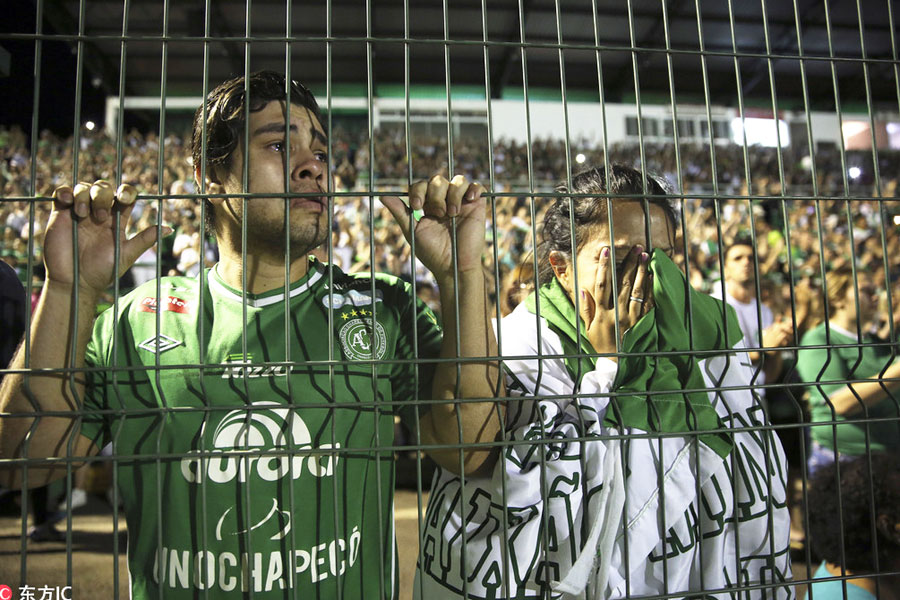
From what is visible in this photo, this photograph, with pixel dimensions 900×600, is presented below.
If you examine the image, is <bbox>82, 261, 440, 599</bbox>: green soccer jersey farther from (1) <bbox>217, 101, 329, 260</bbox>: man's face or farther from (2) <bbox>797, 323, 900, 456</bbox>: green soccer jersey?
(2) <bbox>797, 323, 900, 456</bbox>: green soccer jersey

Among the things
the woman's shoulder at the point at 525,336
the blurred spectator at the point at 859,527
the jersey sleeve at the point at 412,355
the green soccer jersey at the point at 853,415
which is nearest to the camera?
the jersey sleeve at the point at 412,355

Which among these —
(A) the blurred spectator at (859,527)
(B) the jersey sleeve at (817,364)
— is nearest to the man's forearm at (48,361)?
(A) the blurred spectator at (859,527)

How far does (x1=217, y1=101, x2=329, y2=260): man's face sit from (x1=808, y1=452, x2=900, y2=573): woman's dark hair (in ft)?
5.17

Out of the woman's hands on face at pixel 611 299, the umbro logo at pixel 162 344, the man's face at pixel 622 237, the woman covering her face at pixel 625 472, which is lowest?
the woman covering her face at pixel 625 472

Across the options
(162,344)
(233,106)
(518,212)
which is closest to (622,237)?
(233,106)

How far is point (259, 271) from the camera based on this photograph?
142cm

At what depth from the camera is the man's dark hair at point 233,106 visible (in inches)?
53.6

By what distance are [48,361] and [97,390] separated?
0.57ft

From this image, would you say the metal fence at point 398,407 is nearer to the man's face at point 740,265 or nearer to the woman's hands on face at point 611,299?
the woman's hands on face at point 611,299

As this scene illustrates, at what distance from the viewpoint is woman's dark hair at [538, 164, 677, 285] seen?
1555 mm

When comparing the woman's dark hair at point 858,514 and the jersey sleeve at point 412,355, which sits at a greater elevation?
the jersey sleeve at point 412,355

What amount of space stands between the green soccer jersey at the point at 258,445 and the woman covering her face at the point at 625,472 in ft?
0.64

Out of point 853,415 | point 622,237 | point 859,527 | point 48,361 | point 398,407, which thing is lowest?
point 859,527

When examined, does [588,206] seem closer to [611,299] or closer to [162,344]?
[611,299]
